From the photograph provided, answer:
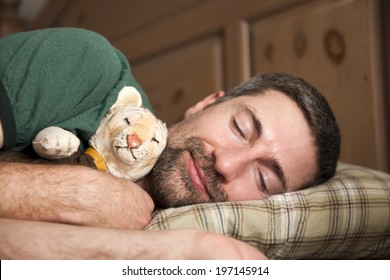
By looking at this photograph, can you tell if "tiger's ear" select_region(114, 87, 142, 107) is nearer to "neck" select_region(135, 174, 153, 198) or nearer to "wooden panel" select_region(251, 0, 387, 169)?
"neck" select_region(135, 174, 153, 198)

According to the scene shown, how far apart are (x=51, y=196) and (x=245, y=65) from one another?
42.2 inches

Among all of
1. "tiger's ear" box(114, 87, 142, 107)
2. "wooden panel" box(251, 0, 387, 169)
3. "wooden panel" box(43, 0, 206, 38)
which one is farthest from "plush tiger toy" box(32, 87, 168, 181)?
"wooden panel" box(43, 0, 206, 38)

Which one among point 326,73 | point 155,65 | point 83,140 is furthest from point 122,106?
point 155,65

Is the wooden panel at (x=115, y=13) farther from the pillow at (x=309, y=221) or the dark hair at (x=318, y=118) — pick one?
the pillow at (x=309, y=221)

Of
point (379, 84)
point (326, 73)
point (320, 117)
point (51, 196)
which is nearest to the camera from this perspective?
point (51, 196)

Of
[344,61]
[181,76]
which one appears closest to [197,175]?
[344,61]

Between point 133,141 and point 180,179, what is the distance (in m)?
0.18

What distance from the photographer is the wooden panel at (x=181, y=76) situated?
1.87 meters

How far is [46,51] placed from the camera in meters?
0.97

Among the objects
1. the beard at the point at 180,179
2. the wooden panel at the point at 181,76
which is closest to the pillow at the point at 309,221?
the beard at the point at 180,179

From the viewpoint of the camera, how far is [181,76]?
6.48 feet

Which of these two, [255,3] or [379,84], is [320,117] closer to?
[379,84]

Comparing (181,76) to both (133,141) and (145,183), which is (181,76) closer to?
(145,183)

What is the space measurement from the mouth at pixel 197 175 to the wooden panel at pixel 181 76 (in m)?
0.79
